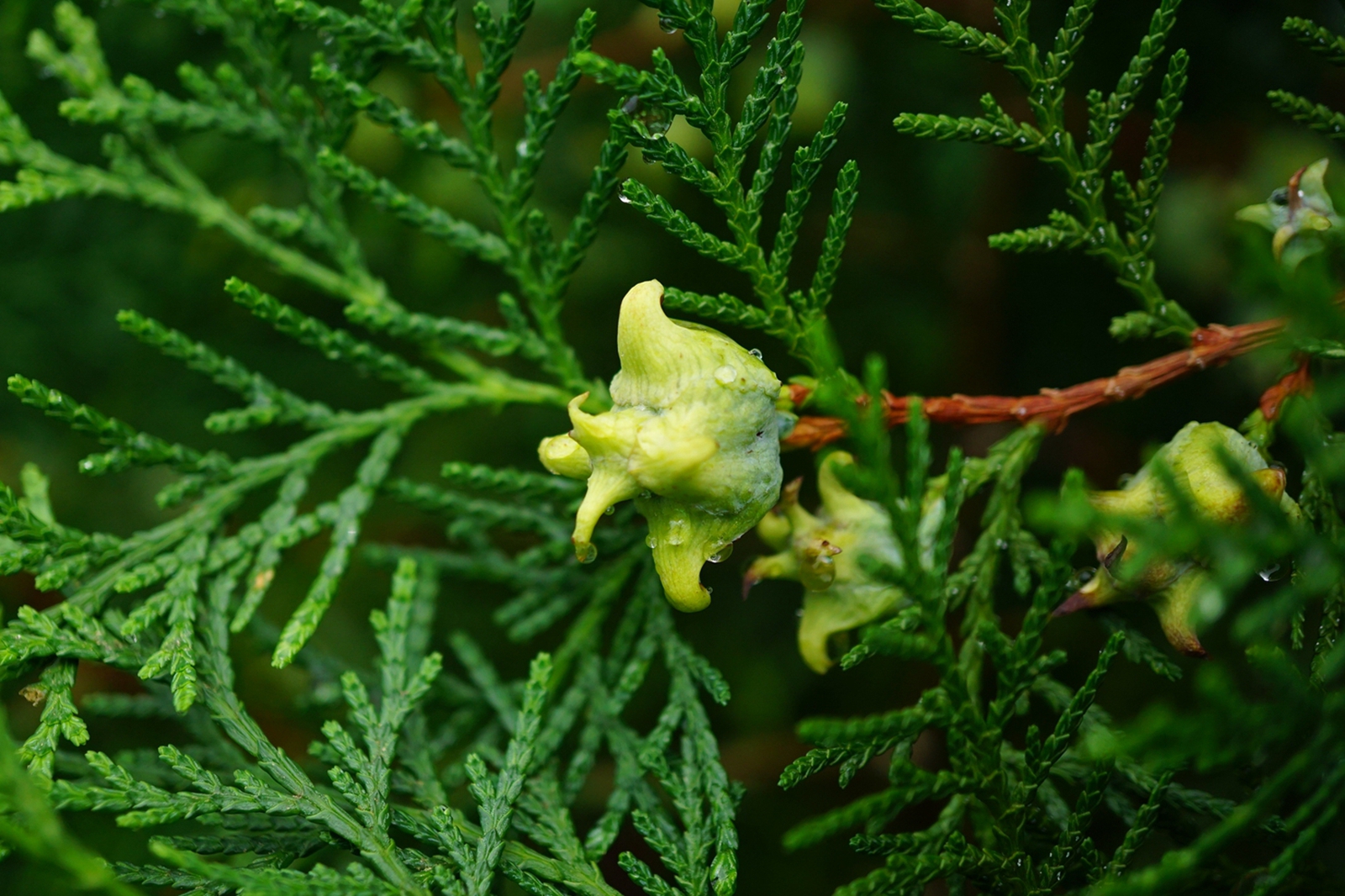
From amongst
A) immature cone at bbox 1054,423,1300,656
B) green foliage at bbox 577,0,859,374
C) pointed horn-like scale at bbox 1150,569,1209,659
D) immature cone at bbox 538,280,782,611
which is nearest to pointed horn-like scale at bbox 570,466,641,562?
A: immature cone at bbox 538,280,782,611

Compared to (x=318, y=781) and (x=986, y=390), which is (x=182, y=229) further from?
(x=986, y=390)

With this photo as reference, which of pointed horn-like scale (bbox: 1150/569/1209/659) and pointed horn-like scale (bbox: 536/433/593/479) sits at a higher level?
pointed horn-like scale (bbox: 536/433/593/479)

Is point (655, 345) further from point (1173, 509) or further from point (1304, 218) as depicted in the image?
point (1304, 218)

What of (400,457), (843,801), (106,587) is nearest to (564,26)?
(400,457)

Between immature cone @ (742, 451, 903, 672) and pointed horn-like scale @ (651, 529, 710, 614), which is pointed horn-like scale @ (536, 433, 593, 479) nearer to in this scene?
pointed horn-like scale @ (651, 529, 710, 614)

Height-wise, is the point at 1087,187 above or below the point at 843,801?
above

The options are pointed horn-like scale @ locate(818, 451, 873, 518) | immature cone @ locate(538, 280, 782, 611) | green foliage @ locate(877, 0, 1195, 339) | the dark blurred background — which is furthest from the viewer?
the dark blurred background

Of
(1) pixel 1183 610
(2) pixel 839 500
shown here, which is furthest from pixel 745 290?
(1) pixel 1183 610
